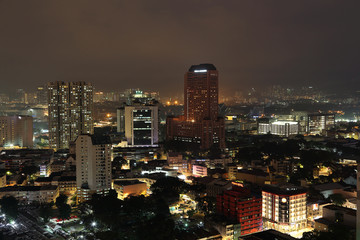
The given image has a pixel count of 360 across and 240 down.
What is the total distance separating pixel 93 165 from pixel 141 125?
32.2ft

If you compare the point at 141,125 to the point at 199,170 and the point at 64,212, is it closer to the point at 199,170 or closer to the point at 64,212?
the point at 199,170

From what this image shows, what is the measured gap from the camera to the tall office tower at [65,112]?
22141mm

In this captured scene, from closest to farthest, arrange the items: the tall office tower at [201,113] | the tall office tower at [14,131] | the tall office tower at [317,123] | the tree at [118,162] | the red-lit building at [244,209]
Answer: the red-lit building at [244,209] → the tree at [118,162] → the tall office tower at [201,113] → the tall office tower at [14,131] → the tall office tower at [317,123]

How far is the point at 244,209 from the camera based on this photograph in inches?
400

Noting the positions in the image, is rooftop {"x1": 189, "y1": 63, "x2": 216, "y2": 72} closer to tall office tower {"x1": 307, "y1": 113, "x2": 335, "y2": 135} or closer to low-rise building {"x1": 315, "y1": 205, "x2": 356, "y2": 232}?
tall office tower {"x1": 307, "y1": 113, "x2": 335, "y2": 135}

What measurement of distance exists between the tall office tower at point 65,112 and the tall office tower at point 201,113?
6.45 meters

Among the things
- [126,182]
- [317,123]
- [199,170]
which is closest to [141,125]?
[199,170]

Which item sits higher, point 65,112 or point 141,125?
point 65,112

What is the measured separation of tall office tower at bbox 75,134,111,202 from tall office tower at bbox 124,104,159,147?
9.33 m

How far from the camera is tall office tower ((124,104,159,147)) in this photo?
73.2 ft

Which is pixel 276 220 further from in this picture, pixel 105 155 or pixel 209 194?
pixel 105 155

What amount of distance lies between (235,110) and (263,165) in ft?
113

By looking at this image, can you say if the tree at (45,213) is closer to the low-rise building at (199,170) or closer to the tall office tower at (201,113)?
the low-rise building at (199,170)

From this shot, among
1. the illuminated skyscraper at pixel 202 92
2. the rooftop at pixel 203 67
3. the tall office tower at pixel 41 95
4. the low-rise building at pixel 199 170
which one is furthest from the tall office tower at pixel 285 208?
the tall office tower at pixel 41 95
